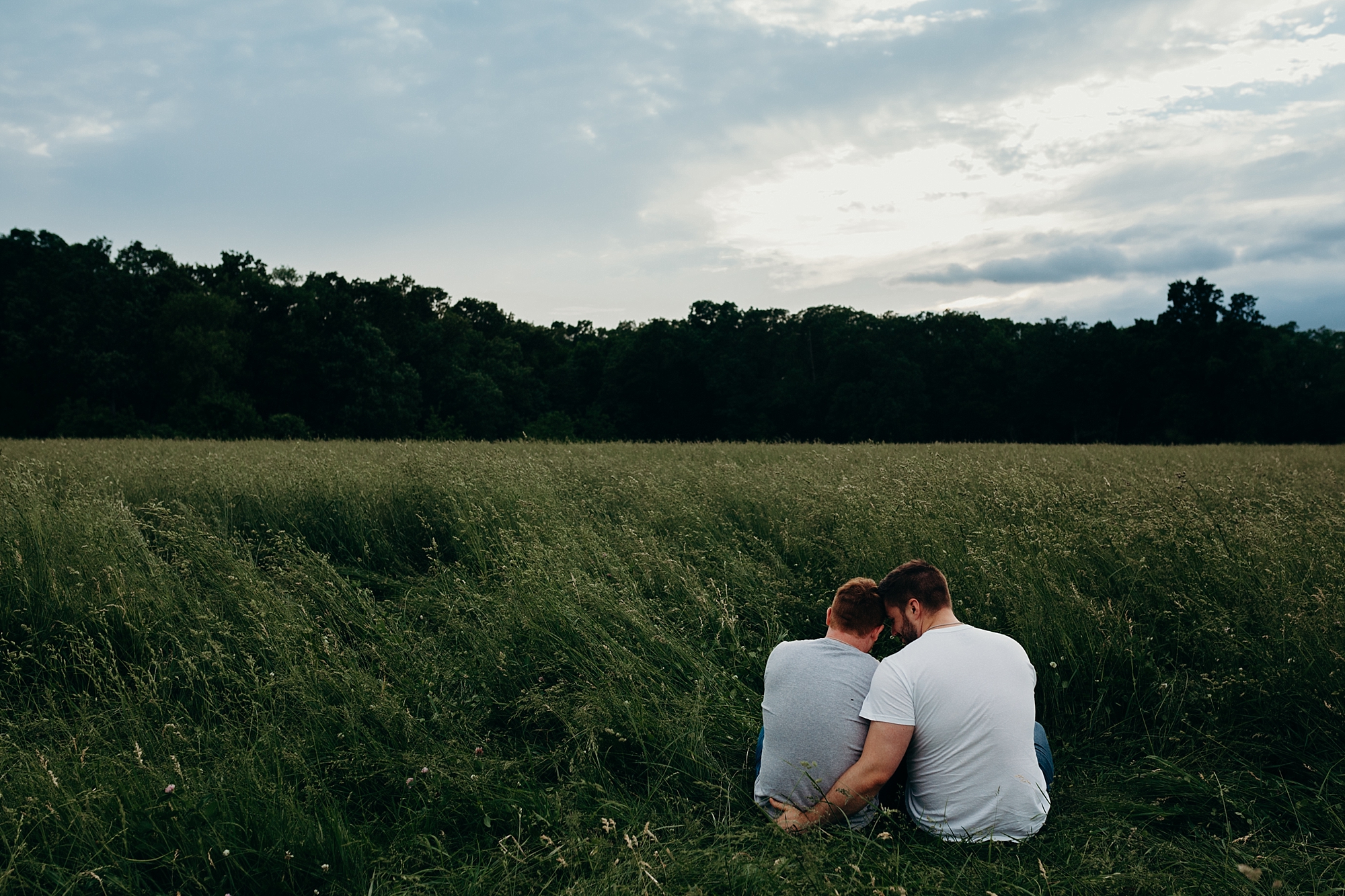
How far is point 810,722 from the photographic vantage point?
9.49 feet

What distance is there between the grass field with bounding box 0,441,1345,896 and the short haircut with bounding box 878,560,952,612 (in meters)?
0.93

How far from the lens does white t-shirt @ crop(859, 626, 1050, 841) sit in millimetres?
2721

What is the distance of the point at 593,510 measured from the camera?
693cm

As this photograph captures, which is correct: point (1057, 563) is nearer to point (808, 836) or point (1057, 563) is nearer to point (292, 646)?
point (808, 836)

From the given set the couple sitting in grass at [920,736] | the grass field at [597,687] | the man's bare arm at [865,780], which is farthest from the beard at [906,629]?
the grass field at [597,687]

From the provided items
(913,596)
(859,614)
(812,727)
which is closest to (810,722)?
(812,727)

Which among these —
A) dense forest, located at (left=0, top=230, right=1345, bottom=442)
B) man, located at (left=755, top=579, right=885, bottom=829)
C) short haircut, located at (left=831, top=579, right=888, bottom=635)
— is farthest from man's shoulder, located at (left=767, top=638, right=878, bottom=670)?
dense forest, located at (left=0, top=230, right=1345, bottom=442)

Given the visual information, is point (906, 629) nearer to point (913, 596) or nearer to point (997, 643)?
point (913, 596)

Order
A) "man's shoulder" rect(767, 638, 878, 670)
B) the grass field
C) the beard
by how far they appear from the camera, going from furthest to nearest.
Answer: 1. the beard
2. "man's shoulder" rect(767, 638, 878, 670)
3. the grass field

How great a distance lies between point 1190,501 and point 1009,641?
4.57 m

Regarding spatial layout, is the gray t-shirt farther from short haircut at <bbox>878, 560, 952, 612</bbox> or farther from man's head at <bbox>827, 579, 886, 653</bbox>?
short haircut at <bbox>878, 560, 952, 612</bbox>

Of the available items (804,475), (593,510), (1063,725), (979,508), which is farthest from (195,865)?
(804,475)

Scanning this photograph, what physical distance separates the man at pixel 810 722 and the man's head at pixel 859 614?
103 millimetres

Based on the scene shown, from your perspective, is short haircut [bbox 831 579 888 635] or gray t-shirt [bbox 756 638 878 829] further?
short haircut [bbox 831 579 888 635]
